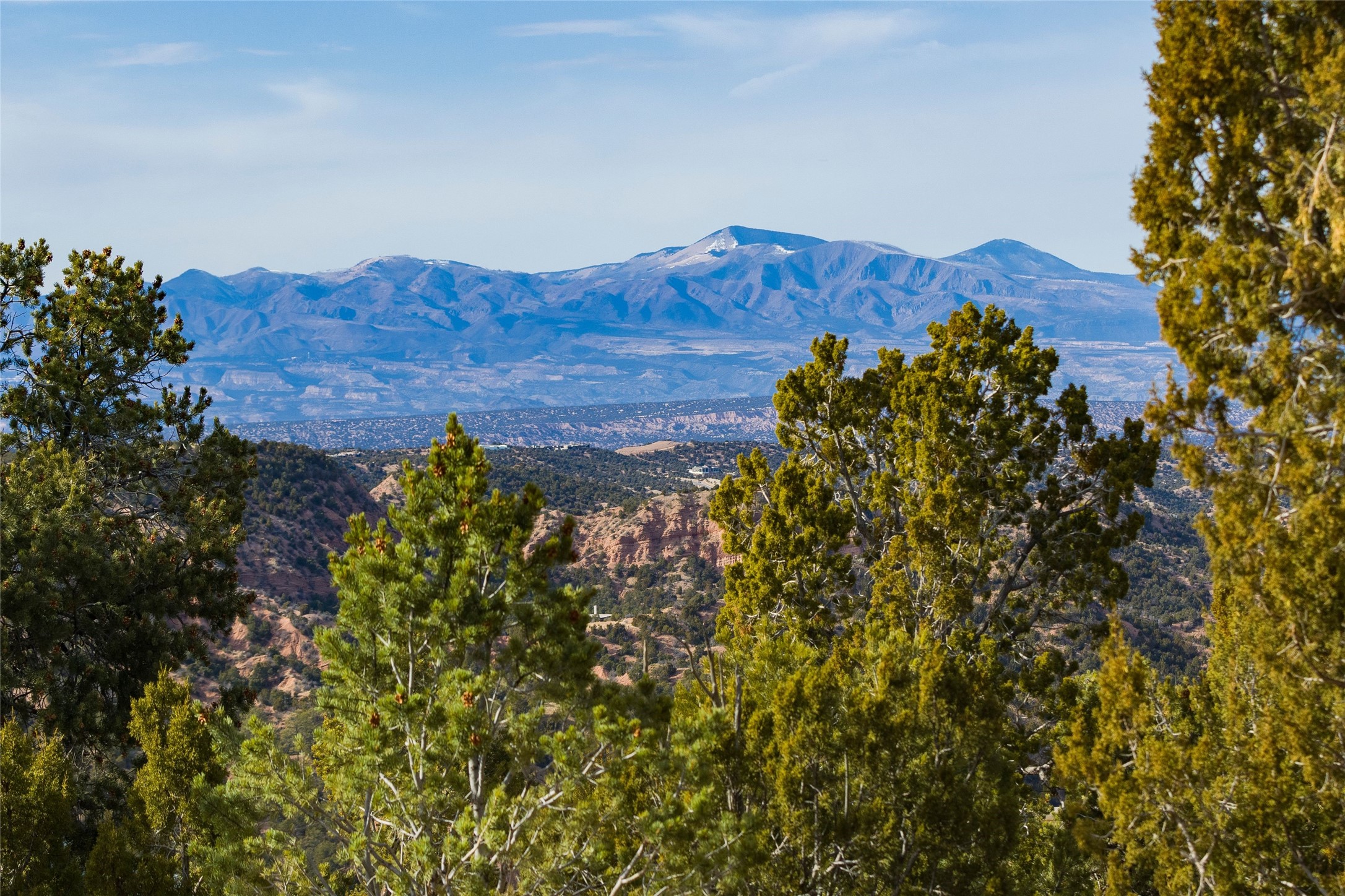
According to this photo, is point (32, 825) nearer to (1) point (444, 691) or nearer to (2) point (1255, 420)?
(1) point (444, 691)

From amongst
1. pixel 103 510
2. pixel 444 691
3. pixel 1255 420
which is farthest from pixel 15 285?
pixel 1255 420

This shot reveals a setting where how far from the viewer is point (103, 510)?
54.6 feet

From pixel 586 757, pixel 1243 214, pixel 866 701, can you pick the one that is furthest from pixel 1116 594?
pixel 586 757

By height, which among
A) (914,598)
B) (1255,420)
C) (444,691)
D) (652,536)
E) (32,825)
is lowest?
(652,536)

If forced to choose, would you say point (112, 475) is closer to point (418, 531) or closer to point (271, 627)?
point (418, 531)

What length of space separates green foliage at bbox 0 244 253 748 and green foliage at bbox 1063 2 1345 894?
11.4m

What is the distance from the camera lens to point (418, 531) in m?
8.04

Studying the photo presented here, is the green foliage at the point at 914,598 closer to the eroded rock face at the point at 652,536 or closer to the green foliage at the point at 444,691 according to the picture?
the green foliage at the point at 444,691

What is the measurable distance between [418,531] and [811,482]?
975cm

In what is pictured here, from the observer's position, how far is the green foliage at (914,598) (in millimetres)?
9477

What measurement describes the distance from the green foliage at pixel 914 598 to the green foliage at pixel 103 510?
8191 millimetres

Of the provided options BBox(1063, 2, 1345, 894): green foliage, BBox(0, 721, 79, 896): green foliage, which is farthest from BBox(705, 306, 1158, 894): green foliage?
BBox(0, 721, 79, 896): green foliage

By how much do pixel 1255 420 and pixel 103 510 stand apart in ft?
52.0

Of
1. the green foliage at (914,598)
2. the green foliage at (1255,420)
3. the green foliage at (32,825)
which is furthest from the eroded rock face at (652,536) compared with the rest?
the green foliage at (1255,420)
